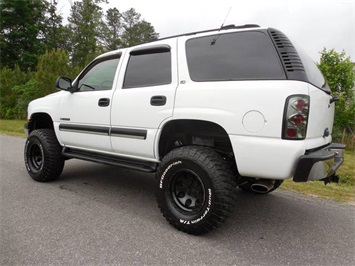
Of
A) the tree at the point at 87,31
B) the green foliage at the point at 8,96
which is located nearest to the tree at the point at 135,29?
the tree at the point at 87,31

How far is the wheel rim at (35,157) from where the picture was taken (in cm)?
446

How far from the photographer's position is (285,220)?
312 cm

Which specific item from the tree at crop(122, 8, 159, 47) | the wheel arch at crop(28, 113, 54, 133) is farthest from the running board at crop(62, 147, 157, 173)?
the tree at crop(122, 8, 159, 47)

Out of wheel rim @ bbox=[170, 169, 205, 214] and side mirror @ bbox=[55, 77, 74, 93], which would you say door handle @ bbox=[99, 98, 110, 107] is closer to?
side mirror @ bbox=[55, 77, 74, 93]

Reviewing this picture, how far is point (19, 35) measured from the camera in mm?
31875

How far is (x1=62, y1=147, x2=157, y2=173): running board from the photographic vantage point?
3254mm

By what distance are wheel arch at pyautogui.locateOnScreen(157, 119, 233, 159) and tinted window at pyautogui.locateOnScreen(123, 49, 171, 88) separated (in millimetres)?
510

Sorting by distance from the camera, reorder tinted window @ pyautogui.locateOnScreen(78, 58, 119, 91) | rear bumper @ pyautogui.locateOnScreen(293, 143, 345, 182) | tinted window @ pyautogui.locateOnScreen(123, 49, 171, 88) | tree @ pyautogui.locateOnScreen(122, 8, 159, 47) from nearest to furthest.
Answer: rear bumper @ pyautogui.locateOnScreen(293, 143, 345, 182) → tinted window @ pyautogui.locateOnScreen(123, 49, 171, 88) → tinted window @ pyautogui.locateOnScreen(78, 58, 119, 91) → tree @ pyautogui.locateOnScreen(122, 8, 159, 47)

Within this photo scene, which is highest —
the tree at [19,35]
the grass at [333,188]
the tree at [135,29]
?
the tree at [135,29]

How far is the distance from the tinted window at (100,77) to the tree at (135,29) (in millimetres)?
42550

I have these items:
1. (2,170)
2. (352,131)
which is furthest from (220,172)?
(352,131)

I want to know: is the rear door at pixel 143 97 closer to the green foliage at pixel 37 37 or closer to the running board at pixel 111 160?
the running board at pixel 111 160

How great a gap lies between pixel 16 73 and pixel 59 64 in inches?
197

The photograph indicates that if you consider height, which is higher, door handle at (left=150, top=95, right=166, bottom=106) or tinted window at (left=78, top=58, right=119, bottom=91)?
tinted window at (left=78, top=58, right=119, bottom=91)
